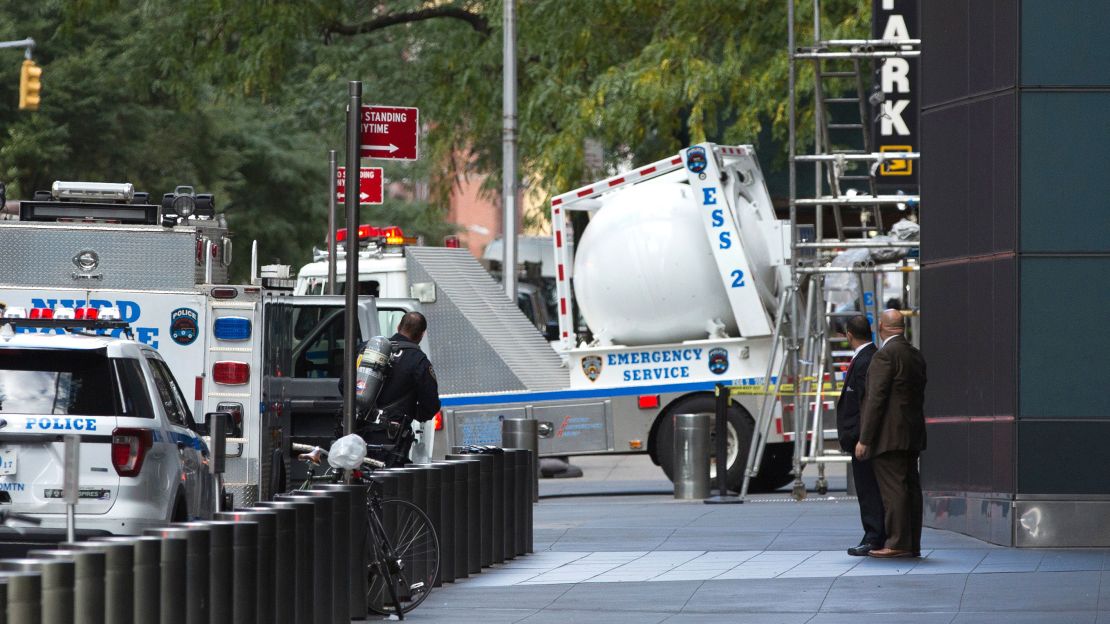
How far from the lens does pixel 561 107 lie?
80.1 ft

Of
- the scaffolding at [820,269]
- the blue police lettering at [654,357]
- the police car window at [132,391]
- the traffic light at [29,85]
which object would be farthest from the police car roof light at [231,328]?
the traffic light at [29,85]

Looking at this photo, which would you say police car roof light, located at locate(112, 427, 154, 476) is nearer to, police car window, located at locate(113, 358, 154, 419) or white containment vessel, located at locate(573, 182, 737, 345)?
police car window, located at locate(113, 358, 154, 419)

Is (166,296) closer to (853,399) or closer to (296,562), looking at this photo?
(853,399)

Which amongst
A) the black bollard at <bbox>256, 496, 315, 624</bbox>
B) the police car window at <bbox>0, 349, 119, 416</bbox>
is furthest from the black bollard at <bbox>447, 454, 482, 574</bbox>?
the black bollard at <bbox>256, 496, 315, 624</bbox>

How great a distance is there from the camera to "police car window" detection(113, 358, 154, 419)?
10.9m

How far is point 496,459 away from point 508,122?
1187 centimetres

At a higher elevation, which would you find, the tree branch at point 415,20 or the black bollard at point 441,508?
the tree branch at point 415,20

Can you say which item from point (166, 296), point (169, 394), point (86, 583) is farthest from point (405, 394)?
point (86, 583)

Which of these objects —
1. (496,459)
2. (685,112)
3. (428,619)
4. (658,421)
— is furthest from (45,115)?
(428,619)

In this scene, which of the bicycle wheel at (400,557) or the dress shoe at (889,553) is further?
the dress shoe at (889,553)

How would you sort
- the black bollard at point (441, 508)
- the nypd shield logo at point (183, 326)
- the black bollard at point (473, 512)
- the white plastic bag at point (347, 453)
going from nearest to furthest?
the white plastic bag at point (347, 453)
the black bollard at point (441, 508)
the black bollard at point (473, 512)
the nypd shield logo at point (183, 326)

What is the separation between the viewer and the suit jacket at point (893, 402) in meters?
12.8

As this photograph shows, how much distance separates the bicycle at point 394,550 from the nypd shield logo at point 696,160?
8917 millimetres

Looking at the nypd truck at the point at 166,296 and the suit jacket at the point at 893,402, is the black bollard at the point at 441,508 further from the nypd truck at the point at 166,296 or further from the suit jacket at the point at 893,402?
the nypd truck at the point at 166,296
